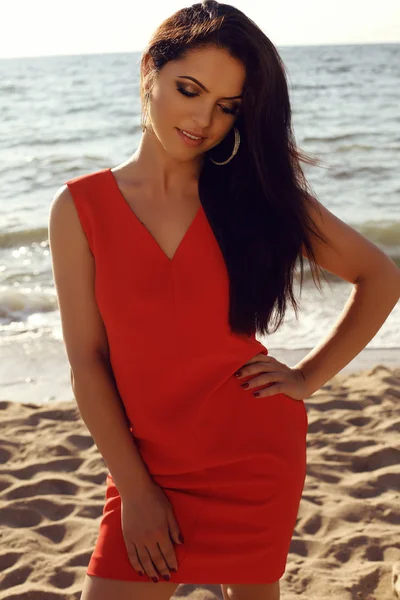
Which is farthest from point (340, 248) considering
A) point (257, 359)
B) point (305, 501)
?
point (305, 501)

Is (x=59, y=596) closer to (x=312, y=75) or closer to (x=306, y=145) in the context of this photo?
(x=306, y=145)

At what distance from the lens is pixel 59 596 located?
3.34 metres

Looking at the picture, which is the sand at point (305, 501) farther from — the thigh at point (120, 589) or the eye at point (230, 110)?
the eye at point (230, 110)

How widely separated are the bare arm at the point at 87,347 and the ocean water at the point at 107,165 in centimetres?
81

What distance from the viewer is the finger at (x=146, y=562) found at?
199 centimetres

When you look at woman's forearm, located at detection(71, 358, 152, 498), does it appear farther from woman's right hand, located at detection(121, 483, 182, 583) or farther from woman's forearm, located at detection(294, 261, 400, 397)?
woman's forearm, located at detection(294, 261, 400, 397)

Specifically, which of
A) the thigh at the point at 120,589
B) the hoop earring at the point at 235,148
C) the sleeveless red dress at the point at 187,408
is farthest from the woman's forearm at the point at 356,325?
the thigh at the point at 120,589

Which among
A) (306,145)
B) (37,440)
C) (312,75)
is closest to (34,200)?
(306,145)

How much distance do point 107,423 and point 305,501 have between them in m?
2.27

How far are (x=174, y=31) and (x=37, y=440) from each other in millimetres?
3193

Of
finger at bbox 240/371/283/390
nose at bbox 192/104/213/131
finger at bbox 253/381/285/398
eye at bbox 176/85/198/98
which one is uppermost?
eye at bbox 176/85/198/98

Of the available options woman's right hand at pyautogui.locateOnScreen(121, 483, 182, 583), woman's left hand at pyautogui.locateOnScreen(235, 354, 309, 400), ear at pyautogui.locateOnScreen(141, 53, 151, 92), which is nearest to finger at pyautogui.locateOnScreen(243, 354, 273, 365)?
woman's left hand at pyautogui.locateOnScreen(235, 354, 309, 400)

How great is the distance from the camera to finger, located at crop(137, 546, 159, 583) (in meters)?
1.99

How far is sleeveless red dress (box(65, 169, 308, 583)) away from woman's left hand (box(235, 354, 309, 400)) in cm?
7
